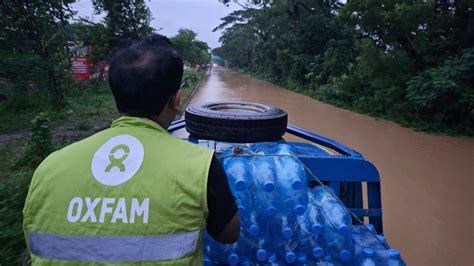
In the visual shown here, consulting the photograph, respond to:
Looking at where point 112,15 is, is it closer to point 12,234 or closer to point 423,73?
point 423,73

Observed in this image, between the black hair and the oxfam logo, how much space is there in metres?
0.15

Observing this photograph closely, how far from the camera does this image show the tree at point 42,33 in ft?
26.6

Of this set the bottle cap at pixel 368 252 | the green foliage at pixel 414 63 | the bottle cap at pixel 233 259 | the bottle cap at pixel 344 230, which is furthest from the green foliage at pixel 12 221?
the green foliage at pixel 414 63

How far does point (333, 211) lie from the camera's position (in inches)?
75.8

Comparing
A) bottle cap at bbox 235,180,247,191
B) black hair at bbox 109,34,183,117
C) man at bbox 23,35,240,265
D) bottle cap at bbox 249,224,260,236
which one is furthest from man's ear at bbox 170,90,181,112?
bottle cap at bbox 249,224,260,236

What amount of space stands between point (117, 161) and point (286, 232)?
0.99 m

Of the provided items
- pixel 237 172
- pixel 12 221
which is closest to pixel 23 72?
pixel 12 221

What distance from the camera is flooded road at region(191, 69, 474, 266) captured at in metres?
3.64

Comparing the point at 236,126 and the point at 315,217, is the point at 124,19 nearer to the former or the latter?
the point at 236,126

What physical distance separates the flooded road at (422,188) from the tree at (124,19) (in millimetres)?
7537

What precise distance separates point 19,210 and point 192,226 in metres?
2.26

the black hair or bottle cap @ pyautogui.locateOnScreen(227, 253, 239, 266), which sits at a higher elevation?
the black hair

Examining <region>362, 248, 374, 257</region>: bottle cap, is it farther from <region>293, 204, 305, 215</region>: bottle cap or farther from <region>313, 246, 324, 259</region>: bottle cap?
<region>293, 204, 305, 215</region>: bottle cap

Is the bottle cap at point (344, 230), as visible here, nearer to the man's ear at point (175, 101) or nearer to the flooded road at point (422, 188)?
the man's ear at point (175, 101)
